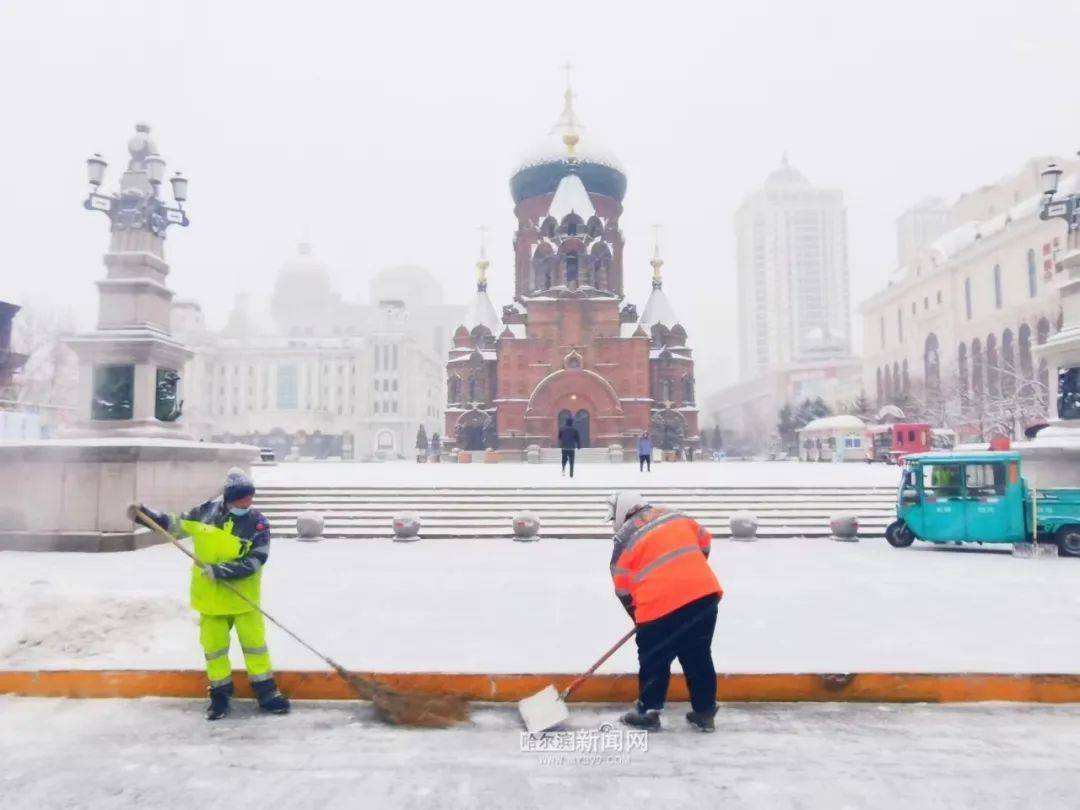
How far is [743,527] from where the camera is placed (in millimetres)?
14406

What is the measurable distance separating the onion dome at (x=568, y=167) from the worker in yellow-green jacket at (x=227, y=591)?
42640 mm

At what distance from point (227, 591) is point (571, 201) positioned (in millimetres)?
39671

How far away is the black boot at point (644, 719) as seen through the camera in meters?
4.58

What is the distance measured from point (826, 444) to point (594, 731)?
164 ft

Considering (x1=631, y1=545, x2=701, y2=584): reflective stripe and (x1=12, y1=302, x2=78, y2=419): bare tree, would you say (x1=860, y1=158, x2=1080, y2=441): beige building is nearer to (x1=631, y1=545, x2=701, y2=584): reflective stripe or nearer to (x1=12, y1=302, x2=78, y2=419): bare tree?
(x1=631, y1=545, x2=701, y2=584): reflective stripe

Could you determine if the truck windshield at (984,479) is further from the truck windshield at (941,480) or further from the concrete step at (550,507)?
the concrete step at (550,507)

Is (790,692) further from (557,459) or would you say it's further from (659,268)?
(659,268)

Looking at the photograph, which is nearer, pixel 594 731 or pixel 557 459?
pixel 594 731

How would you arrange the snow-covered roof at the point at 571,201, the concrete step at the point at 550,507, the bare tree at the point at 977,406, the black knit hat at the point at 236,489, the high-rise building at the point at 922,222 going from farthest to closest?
1. the high-rise building at the point at 922,222
2. the snow-covered roof at the point at 571,201
3. the bare tree at the point at 977,406
4. the concrete step at the point at 550,507
5. the black knit hat at the point at 236,489

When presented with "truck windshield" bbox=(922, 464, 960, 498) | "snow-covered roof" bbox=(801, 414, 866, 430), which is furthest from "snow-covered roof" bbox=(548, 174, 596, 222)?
"truck windshield" bbox=(922, 464, 960, 498)

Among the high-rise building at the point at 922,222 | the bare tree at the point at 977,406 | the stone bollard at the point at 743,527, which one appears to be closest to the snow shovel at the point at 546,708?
the stone bollard at the point at 743,527

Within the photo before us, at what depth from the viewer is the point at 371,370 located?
280 ft

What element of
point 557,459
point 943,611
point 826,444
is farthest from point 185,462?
point 826,444

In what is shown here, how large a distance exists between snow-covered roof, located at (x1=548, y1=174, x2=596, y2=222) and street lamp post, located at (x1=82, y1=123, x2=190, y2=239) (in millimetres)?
28796
